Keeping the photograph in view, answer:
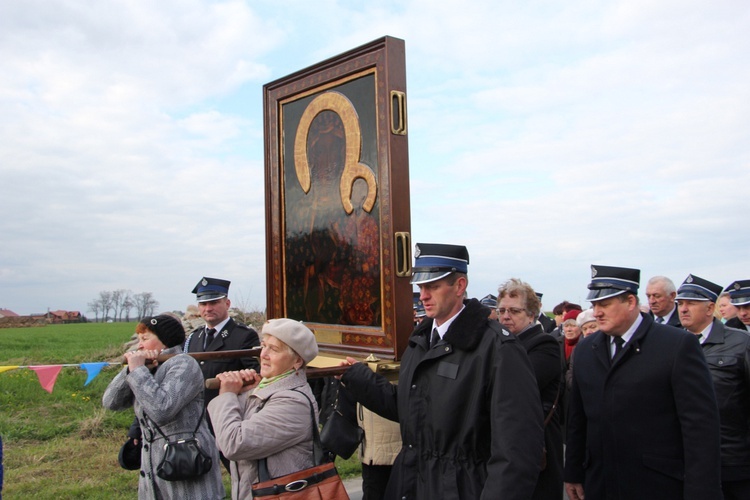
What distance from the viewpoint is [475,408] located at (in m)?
2.61

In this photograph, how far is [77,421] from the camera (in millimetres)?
9070

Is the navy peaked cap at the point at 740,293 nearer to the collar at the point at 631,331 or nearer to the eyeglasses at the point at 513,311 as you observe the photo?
the eyeglasses at the point at 513,311

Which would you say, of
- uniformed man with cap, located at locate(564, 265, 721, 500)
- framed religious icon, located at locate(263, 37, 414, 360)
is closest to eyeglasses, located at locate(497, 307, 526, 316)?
framed religious icon, located at locate(263, 37, 414, 360)

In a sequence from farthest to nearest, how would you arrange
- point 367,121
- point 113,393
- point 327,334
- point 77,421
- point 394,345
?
point 77,421
point 327,334
point 367,121
point 394,345
point 113,393

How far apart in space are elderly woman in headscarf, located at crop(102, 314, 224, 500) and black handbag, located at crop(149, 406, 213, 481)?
0.07 metres

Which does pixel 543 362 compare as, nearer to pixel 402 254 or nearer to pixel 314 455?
pixel 402 254

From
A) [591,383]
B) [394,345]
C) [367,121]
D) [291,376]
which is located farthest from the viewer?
[367,121]

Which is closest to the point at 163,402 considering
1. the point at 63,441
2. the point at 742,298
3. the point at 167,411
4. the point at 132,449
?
the point at 167,411

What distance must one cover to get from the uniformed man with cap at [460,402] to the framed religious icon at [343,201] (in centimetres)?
124

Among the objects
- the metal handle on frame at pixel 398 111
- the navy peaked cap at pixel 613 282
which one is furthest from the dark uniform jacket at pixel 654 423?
the metal handle on frame at pixel 398 111

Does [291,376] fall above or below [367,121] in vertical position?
below

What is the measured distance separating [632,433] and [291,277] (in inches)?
118

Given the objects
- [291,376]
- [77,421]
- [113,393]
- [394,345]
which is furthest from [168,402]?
[77,421]

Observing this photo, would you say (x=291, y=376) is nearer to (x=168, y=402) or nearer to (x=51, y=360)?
(x=168, y=402)
